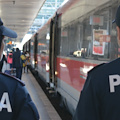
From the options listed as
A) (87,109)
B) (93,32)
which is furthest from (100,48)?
(87,109)

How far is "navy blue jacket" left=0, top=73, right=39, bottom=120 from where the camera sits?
1421mm

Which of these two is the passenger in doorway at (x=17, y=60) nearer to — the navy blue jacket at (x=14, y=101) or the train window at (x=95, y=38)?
the train window at (x=95, y=38)

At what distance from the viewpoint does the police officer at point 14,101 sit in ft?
4.66

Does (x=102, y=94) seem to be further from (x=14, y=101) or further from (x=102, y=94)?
(x=14, y=101)

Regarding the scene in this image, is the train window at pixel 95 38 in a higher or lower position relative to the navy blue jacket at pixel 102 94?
higher

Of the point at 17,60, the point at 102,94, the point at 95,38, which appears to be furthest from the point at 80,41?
the point at 17,60

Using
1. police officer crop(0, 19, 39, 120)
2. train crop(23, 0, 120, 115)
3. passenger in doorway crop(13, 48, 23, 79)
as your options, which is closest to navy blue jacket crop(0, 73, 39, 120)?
police officer crop(0, 19, 39, 120)

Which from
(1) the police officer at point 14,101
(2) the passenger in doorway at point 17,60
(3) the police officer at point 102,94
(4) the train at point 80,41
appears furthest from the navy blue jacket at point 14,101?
(2) the passenger in doorway at point 17,60

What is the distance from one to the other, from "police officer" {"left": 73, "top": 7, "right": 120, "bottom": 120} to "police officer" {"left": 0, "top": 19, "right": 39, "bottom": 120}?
0.28 meters

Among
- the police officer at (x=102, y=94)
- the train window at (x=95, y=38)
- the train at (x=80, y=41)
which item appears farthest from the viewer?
the train at (x=80, y=41)

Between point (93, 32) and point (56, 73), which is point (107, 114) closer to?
point (93, 32)

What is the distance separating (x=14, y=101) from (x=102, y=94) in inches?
17.2

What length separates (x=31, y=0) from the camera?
19484mm

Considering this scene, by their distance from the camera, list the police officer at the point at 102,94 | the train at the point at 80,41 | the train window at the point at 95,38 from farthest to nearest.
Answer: the train at the point at 80,41, the train window at the point at 95,38, the police officer at the point at 102,94
